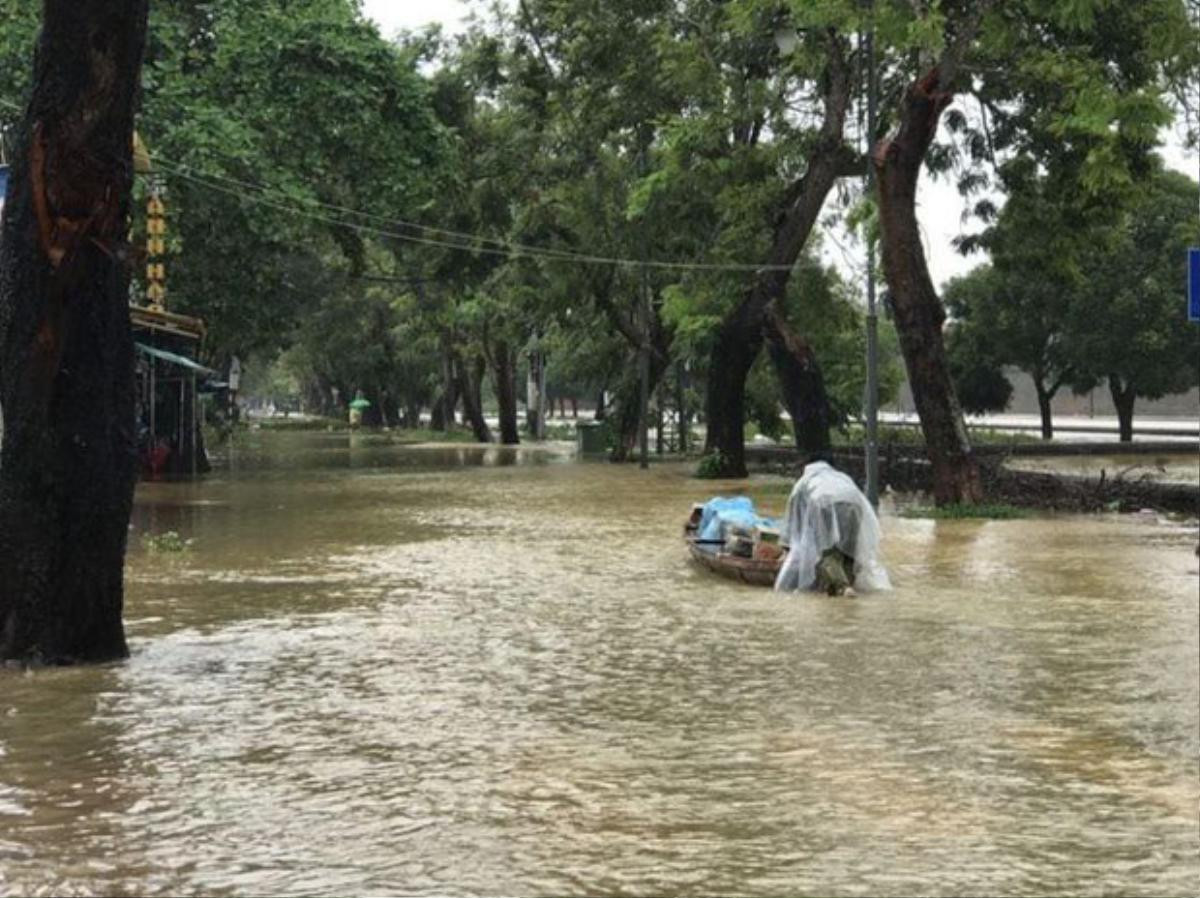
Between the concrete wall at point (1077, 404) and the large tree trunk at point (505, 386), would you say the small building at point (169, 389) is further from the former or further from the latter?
the concrete wall at point (1077, 404)

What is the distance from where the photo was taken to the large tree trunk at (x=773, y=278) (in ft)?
95.8

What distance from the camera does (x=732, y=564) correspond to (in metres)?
15.9

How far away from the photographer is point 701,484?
111 feet

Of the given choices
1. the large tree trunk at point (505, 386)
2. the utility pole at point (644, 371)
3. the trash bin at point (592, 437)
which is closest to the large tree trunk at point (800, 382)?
the utility pole at point (644, 371)

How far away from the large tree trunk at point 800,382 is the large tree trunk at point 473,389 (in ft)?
104

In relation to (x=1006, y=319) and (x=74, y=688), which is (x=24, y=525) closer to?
(x=74, y=688)

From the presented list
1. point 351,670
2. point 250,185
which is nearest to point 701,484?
point 250,185

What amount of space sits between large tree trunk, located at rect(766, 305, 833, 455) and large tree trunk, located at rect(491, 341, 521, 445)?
22.5 m

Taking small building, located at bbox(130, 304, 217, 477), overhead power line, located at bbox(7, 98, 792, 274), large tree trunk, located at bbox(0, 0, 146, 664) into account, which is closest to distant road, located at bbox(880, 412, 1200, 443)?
overhead power line, located at bbox(7, 98, 792, 274)

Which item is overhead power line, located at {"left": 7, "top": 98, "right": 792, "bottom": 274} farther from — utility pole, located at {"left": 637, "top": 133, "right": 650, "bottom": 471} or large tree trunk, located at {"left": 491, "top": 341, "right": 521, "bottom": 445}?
large tree trunk, located at {"left": 491, "top": 341, "right": 521, "bottom": 445}

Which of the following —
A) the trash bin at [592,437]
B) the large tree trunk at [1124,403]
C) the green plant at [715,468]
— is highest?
the large tree trunk at [1124,403]

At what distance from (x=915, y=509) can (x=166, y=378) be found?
56.5ft

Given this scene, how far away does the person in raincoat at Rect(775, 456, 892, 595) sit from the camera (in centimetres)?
1465

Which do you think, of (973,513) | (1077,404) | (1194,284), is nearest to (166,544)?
(973,513)
